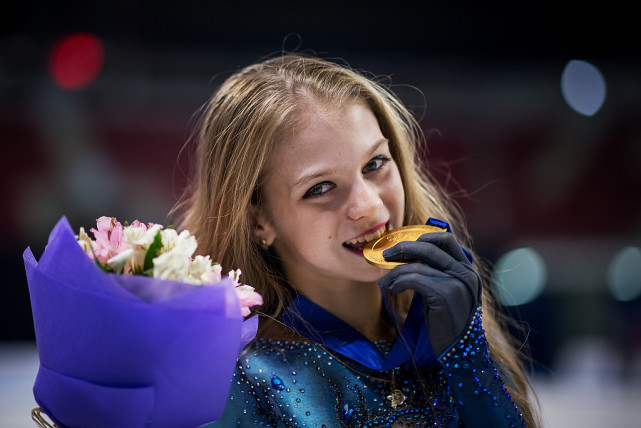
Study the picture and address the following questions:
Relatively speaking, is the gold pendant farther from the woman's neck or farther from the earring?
the earring

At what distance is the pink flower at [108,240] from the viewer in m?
1.02

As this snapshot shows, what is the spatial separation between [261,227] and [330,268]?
0.20 metres

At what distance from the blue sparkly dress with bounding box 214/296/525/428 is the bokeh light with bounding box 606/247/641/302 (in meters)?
3.56

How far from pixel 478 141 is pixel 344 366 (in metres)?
4.32

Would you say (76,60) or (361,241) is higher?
(76,60)

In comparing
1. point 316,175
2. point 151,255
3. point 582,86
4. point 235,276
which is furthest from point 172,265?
point 582,86

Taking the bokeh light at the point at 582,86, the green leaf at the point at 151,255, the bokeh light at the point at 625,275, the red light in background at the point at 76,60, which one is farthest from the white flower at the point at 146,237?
the bokeh light at the point at 582,86

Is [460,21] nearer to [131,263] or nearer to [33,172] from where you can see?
Answer: [33,172]

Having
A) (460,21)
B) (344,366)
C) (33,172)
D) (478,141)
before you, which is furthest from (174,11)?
(344,366)

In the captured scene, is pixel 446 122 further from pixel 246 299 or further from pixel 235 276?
pixel 246 299

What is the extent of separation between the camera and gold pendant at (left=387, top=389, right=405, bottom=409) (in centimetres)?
138

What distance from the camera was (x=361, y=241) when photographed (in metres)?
1.40

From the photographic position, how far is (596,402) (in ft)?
11.7

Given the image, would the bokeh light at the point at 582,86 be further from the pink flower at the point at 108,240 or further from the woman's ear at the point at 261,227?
the pink flower at the point at 108,240
